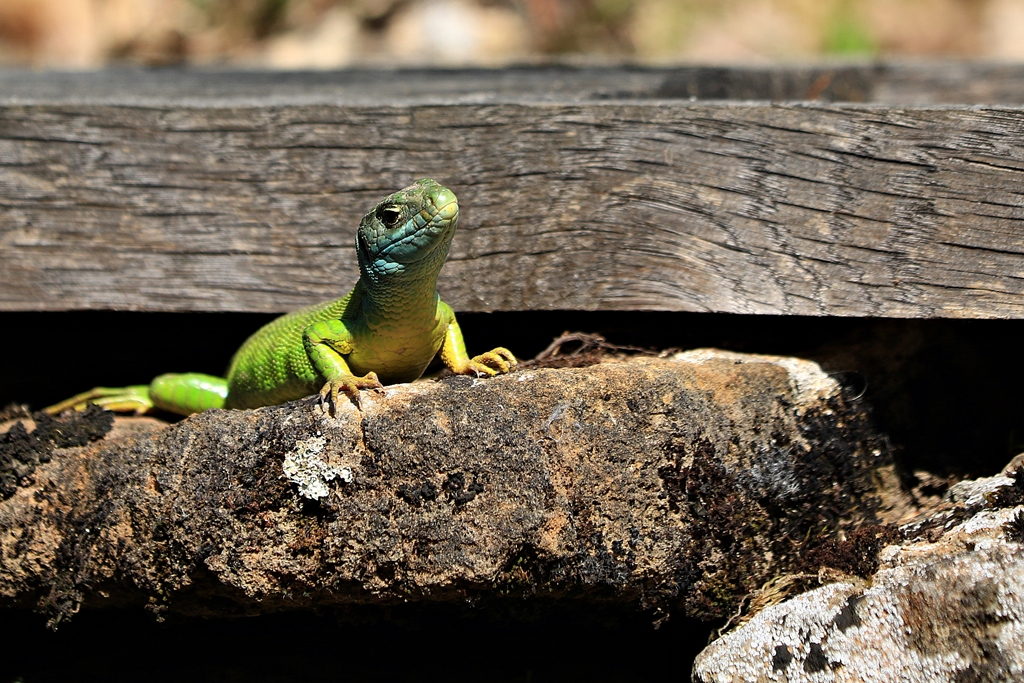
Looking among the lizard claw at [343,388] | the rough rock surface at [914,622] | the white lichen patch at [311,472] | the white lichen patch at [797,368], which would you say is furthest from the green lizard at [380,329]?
the rough rock surface at [914,622]

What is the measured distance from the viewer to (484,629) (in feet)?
9.75

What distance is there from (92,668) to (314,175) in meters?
1.90

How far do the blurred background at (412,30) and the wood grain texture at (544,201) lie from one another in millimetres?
6702

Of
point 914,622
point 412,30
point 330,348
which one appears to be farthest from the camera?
point 412,30

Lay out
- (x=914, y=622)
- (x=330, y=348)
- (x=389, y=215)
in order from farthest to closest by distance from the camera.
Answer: (x=330, y=348) → (x=389, y=215) → (x=914, y=622)

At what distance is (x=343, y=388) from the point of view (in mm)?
2854

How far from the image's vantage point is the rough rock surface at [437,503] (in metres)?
2.56

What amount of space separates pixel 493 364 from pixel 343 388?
58cm

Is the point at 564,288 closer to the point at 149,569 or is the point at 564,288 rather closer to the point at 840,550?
the point at 840,550

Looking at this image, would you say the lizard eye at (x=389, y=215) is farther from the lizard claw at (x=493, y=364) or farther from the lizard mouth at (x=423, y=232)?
the lizard claw at (x=493, y=364)

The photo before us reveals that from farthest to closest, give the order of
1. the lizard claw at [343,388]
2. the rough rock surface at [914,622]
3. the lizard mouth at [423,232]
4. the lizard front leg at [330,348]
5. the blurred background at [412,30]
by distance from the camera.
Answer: the blurred background at [412,30]
the lizard front leg at [330,348]
the lizard mouth at [423,232]
the lizard claw at [343,388]
the rough rock surface at [914,622]

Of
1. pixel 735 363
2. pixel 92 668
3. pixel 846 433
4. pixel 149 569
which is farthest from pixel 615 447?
pixel 92 668

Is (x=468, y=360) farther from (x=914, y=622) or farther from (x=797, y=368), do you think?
(x=914, y=622)

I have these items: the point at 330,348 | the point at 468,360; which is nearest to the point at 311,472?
the point at 330,348
